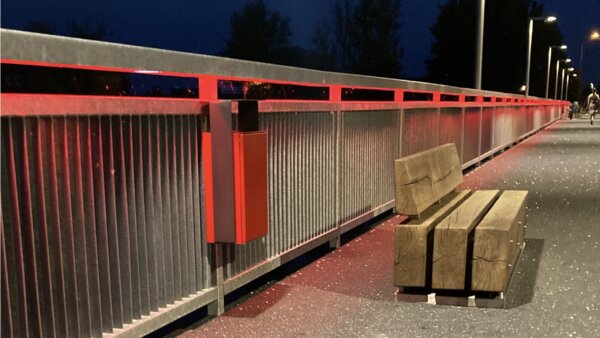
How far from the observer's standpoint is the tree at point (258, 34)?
7094 cm

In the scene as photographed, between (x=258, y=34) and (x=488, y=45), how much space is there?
25.5 meters

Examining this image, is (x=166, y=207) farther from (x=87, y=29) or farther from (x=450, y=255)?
(x=87, y=29)

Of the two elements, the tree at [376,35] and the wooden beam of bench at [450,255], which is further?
the tree at [376,35]

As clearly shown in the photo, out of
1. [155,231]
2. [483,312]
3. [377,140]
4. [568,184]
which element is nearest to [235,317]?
[155,231]

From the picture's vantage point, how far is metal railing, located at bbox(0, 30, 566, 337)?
8.34 feet

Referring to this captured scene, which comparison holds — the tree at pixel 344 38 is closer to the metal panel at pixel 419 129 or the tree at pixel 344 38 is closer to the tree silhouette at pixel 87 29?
the tree silhouette at pixel 87 29

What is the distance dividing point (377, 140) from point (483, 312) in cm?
305

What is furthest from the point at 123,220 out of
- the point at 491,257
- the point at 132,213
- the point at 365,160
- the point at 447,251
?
the point at 365,160

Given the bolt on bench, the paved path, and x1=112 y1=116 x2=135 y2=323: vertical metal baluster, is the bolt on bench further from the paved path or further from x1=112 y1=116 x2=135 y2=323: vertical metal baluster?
x1=112 y1=116 x2=135 y2=323: vertical metal baluster

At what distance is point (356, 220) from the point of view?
20.2ft

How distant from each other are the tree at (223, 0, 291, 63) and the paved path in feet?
217

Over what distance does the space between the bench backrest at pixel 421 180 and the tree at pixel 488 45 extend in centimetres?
6444

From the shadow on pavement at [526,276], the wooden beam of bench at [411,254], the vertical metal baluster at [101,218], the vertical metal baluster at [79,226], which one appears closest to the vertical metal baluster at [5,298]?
the vertical metal baluster at [79,226]

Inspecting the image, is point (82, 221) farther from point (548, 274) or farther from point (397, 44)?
point (397, 44)
